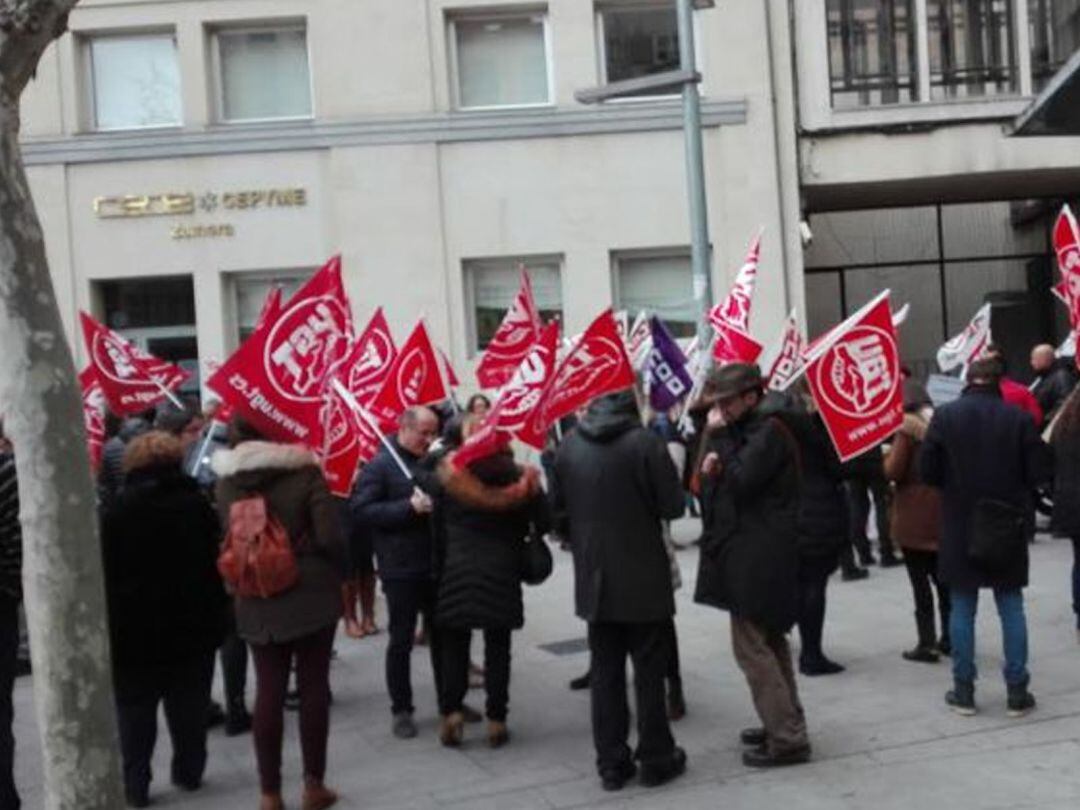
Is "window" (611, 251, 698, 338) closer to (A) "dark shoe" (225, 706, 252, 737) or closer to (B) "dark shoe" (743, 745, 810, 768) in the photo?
(A) "dark shoe" (225, 706, 252, 737)

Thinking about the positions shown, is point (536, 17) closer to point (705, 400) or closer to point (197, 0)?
point (197, 0)

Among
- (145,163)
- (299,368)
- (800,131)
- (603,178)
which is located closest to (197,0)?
(145,163)

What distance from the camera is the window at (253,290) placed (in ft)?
68.5

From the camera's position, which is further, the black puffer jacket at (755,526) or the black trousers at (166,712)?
the black trousers at (166,712)

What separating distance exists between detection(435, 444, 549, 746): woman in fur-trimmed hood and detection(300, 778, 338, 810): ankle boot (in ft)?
3.27

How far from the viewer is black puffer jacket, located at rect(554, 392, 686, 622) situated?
6.77 metres

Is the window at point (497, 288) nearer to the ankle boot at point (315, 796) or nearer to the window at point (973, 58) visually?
the window at point (973, 58)

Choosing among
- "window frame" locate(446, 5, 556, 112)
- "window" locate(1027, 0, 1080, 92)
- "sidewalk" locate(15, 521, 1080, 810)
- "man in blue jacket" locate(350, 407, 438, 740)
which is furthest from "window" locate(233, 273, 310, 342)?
"man in blue jacket" locate(350, 407, 438, 740)

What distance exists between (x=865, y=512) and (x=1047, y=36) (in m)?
11.2

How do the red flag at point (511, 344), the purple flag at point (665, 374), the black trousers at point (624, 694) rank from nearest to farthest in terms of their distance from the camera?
the black trousers at point (624, 694) < the red flag at point (511, 344) < the purple flag at point (665, 374)

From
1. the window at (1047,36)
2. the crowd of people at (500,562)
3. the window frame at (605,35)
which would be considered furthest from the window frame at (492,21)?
the crowd of people at (500,562)

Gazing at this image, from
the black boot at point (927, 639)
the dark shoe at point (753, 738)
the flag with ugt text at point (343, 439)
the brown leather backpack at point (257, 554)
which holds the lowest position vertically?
the dark shoe at point (753, 738)

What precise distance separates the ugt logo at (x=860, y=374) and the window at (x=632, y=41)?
43.4 ft

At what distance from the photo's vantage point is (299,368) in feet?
23.2
